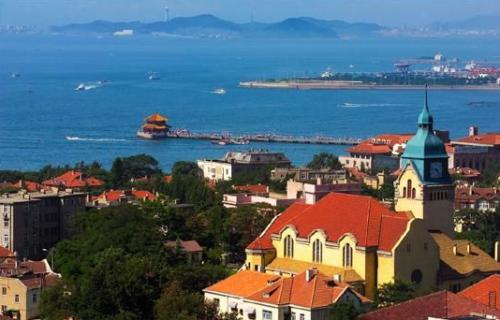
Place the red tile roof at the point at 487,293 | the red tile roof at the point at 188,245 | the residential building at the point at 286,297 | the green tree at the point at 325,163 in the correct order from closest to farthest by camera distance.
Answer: the red tile roof at the point at 487,293 → the residential building at the point at 286,297 → the red tile roof at the point at 188,245 → the green tree at the point at 325,163

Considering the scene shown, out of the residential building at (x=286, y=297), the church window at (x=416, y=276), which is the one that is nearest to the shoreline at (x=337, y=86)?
the church window at (x=416, y=276)

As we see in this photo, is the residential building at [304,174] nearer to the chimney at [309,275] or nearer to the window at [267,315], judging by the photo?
the chimney at [309,275]

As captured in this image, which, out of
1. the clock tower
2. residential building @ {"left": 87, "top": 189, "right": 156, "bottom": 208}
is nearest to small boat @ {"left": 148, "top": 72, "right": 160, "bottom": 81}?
residential building @ {"left": 87, "top": 189, "right": 156, "bottom": 208}

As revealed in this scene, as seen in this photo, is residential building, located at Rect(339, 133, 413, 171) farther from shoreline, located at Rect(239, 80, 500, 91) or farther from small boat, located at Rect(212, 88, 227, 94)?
shoreline, located at Rect(239, 80, 500, 91)

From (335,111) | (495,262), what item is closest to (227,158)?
(495,262)

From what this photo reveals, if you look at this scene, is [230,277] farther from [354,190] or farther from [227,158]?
[227,158]

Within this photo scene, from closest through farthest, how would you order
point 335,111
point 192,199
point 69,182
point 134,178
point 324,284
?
point 324,284, point 192,199, point 69,182, point 134,178, point 335,111

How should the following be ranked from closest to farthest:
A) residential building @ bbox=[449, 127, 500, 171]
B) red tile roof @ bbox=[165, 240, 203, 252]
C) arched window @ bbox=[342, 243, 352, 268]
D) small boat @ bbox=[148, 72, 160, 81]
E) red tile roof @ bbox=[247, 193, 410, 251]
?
red tile roof @ bbox=[247, 193, 410, 251] → arched window @ bbox=[342, 243, 352, 268] → red tile roof @ bbox=[165, 240, 203, 252] → residential building @ bbox=[449, 127, 500, 171] → small boat @ bbox=[148, 72, 160, 81]
